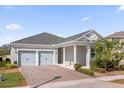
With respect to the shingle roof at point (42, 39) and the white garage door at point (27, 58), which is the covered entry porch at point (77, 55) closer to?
the shingle roof at point (42, 39)

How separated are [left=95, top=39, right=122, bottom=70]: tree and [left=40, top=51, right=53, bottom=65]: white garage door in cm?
834

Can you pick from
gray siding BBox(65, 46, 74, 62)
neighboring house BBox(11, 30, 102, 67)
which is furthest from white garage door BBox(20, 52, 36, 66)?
gray siding BBox(65, 46, 74, 62)

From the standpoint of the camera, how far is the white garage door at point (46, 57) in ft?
86.7

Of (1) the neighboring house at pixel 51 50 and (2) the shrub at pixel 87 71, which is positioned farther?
(1) the neighboring house at pixel 51 50

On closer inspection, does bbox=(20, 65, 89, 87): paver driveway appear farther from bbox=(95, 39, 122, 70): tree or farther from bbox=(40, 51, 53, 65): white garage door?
bbox=(40, 51, 53, 65): white garage door

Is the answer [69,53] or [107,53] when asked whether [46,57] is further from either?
[107,53]

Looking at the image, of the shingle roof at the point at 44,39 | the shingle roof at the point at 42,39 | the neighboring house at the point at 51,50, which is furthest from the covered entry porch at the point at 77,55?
the shingle roof at the point at 42,39

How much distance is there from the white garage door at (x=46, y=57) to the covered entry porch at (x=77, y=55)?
2.19m

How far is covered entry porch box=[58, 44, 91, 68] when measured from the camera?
22.7 meters

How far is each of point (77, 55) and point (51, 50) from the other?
443cm

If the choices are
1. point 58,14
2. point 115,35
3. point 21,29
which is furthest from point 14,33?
point 115,35

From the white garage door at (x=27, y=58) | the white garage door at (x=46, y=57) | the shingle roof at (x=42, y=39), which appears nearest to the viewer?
the white garage door at (x=27, y=58)

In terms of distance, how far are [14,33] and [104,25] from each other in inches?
476

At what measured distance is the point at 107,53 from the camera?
19781 mm
